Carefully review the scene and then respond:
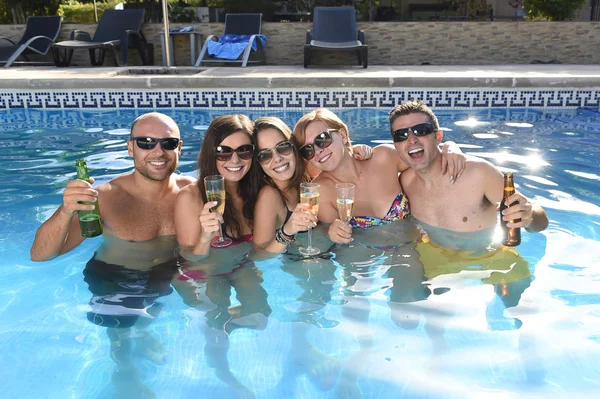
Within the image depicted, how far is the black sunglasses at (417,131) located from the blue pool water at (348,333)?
0.84 meters

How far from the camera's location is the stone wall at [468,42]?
12.2 m

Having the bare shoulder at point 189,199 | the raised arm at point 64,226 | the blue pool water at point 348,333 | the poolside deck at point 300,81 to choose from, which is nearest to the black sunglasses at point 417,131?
the blue pool water at point 348,333

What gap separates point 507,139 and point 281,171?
4.88m

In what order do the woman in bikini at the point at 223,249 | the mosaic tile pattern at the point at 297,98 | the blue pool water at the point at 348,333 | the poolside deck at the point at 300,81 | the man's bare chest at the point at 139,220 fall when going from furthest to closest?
the mosaic tile pattern at the point at 297,98
the poolside deck at the point at 300,81
the man's bare chest at the point at 139,220
the woman in bikini at the point at 223,249
the blue pool water at the point at 348,333

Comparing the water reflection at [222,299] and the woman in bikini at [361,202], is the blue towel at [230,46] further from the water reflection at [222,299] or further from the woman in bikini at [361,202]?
the water reflection at [222,299]

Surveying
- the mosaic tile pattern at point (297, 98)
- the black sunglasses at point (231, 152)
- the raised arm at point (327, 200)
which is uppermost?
the black sunglasses at point (231, 152)

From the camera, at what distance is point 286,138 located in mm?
3365

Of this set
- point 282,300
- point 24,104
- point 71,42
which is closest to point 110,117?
point 24,104

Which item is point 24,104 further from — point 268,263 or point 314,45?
point 268,263

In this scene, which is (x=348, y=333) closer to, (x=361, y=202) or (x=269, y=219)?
(x=269, y=219)

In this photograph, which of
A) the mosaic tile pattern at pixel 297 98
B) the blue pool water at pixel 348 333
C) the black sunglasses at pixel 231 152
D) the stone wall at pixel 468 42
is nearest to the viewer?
the blue pool water at pixel 348 333

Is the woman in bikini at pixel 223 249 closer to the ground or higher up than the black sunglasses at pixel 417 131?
closer to the ground

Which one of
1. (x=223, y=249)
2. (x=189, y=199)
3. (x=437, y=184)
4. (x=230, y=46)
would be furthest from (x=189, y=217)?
(x=230, y=46)

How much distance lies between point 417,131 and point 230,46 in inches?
352
